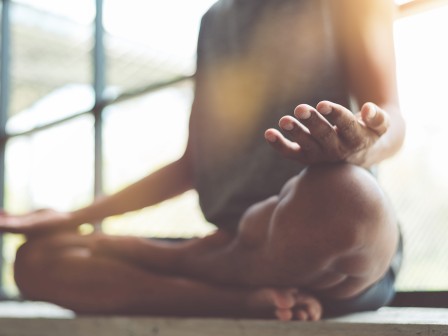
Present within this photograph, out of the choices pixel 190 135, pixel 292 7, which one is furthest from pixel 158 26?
pixel 292 7

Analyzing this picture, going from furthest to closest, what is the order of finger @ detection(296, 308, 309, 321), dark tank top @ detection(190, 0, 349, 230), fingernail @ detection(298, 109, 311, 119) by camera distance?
dark tank top @ detection(190, 0, 349, 230)
finger @ detection(296, 308, 309, 321)
fingernail @ detection(298, 109, 311, 119)

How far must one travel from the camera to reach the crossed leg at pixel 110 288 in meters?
0.99

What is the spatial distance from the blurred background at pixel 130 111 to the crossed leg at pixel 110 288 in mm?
402

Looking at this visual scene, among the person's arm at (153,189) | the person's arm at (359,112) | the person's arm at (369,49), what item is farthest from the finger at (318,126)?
the person's arm at (153,189)

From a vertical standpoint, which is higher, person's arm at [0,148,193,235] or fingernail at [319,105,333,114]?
fingernail at [319,105,333,114]

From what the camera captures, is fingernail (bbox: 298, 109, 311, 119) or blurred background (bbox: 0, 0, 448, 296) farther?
blurred background (bbox: 0, 0, 448, 296)

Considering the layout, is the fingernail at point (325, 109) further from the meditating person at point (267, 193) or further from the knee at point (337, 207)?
the knee at point (337, 207)

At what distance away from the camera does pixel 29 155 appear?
6.88 ft

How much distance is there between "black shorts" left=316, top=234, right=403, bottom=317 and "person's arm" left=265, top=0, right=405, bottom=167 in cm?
23

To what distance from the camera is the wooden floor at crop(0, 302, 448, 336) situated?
30.2 inches

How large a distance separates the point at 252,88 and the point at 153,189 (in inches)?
14.3

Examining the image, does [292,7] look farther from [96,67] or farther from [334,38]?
[96,67]

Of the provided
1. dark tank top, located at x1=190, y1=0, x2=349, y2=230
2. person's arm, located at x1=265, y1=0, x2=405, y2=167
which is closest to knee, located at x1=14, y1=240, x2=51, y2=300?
dark tank top, located at x1=190, y1=0, x2=349, y2=230

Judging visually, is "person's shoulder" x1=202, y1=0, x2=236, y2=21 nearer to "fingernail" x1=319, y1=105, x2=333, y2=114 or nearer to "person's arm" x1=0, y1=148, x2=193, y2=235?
"person's arm" x1=0, y1=148, x2=193, y2=235
